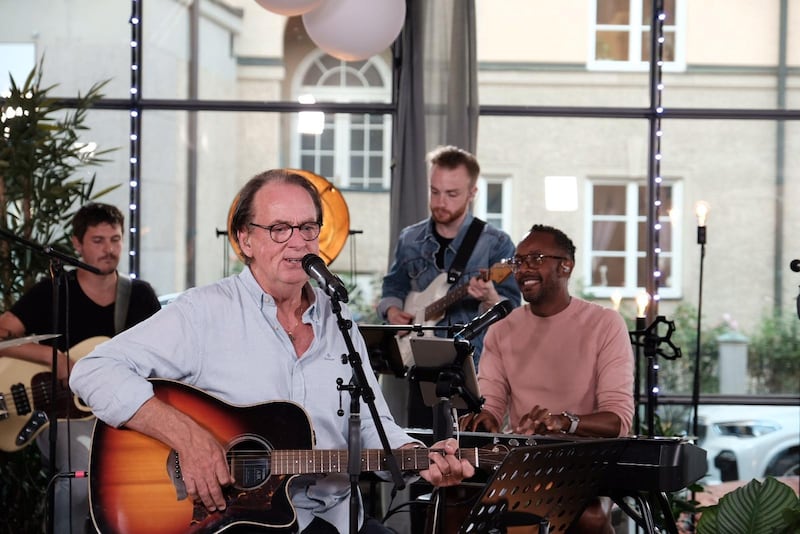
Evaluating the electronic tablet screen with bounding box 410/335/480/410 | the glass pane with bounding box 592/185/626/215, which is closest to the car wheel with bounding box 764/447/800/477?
the glass pane with bounding box 592/185/626/215

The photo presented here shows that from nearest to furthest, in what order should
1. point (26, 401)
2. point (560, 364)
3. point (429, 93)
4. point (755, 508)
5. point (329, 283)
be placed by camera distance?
point (329, 283) < point (755, 508) < point (560, 364) < point (26, 401) < point (429, 93)

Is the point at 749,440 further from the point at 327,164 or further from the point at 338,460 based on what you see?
the point at 338,460

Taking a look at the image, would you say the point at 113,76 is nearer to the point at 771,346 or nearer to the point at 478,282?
the point at 478,282

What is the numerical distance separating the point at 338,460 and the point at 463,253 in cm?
213

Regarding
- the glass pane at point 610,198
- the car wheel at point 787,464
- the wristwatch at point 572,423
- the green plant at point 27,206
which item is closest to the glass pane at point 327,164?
the green plant at point 27,206

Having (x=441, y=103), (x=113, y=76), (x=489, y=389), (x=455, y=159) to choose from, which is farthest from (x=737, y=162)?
(x=113, y=76)

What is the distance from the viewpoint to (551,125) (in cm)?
661

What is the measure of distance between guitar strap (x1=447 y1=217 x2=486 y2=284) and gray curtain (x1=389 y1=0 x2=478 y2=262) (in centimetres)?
145

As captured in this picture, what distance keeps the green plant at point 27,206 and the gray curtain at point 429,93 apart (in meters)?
1.74

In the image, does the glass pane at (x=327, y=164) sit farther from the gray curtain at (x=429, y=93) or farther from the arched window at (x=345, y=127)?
the gray curtain at (x=429, y=93)

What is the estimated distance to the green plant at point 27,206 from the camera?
5.35m

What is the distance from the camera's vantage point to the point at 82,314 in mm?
4910

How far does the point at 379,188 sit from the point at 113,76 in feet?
5.57

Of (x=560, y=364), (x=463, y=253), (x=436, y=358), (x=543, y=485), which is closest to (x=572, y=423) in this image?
(x=560, y=364)
